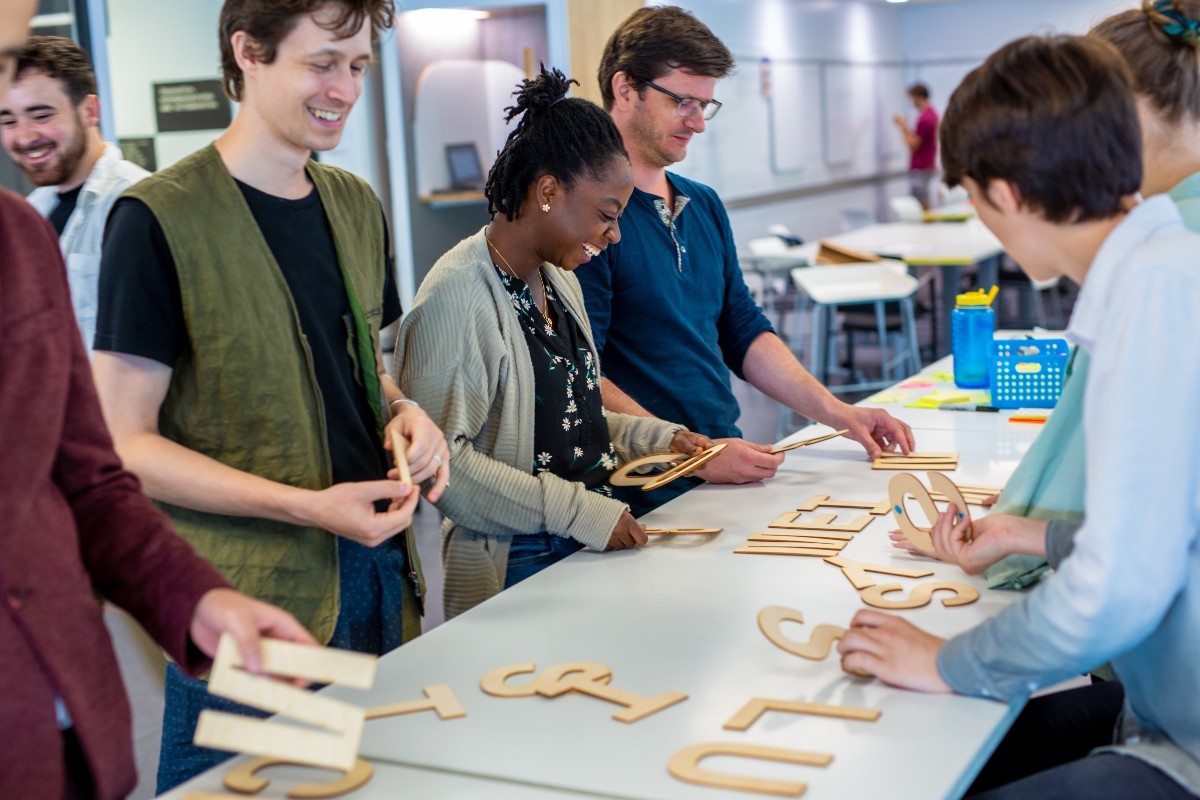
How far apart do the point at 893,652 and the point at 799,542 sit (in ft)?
1.95

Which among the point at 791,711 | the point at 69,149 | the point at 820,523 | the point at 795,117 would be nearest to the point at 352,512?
the point at 791,711

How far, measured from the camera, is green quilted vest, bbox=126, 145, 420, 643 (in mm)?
1695

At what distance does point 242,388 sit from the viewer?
174 centimetres

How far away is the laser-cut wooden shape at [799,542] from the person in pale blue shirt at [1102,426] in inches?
19.5

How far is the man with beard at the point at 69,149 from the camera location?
329cm

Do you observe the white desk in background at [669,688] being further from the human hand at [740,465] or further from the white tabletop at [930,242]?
the white tabletop at [930,242]

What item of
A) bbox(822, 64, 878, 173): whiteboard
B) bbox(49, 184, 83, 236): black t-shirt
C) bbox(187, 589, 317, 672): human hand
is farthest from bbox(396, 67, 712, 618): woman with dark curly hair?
bbox(822, 64, 878, 173): whiteboard

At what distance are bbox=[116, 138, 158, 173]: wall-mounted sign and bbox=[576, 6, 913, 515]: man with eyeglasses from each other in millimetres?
3803

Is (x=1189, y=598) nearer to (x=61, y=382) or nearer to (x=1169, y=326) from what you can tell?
(x=1169, y=326)

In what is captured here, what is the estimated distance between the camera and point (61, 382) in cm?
116

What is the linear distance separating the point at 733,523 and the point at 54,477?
1.31m

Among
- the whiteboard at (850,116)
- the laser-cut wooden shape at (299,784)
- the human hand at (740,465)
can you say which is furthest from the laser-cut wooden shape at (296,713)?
the whiteboard at (850,116)

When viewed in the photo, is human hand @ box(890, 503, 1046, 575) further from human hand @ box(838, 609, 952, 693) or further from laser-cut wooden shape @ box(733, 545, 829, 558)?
human hand @ box(838, 609, 952, 693)

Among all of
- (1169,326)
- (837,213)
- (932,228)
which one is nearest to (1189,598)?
(1169,326)
